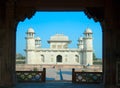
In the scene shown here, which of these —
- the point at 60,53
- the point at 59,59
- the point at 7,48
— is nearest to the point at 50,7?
the point at 7,48

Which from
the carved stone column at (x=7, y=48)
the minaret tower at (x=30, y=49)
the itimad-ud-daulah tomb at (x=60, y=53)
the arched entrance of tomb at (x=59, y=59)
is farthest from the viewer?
the arched entrance of tomb at (x=59, y=59)

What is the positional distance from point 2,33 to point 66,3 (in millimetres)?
2578

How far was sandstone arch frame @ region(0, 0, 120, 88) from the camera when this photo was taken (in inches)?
403

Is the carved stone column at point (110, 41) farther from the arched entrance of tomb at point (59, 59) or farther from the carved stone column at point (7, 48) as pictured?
the arched entrance of tomb at point (59, 59)

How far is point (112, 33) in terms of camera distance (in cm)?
1027

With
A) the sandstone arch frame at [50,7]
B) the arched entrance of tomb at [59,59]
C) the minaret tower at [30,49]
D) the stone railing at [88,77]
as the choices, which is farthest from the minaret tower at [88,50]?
the sandstone arch frame at [50,7]

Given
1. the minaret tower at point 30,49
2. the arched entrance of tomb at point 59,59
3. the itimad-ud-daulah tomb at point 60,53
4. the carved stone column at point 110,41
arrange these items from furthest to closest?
the arched entrance of tomb at point 59,59
the itimad-ud-daulah tomb at point 60,53
the minaret tower at point 30,49
the carved stone column at point 110,41

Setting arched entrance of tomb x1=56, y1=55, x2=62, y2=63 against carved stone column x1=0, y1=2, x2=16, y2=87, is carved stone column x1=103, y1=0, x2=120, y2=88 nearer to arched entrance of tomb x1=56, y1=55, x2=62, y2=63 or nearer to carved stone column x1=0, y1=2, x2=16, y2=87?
carved stone column x1=0, y1=2, x2=16, y2=87

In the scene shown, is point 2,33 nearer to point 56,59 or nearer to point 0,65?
point 0,65

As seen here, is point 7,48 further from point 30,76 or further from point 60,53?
point 60,53

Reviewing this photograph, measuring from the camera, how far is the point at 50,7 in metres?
11.2

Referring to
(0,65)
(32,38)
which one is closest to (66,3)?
(0,65)

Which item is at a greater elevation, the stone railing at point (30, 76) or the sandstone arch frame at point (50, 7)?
the sandstone arch frame at point (50, 7)

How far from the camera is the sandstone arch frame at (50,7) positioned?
33.6ft
